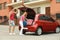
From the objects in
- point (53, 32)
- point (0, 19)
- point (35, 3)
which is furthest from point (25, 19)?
point (0, 19)

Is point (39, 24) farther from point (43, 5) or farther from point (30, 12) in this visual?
point (43, 5)

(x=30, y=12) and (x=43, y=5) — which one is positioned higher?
(x=43, y=5)

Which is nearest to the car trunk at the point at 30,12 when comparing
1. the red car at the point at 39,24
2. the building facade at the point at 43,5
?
the red car at the point at 39,24

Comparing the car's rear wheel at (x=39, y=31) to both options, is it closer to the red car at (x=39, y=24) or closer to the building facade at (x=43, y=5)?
the red car at (x=39, y=24)

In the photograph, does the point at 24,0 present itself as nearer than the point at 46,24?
No

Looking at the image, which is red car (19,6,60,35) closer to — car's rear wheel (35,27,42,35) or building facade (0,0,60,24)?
car's rear wheel (35,27,42,35)

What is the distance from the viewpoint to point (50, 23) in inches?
750

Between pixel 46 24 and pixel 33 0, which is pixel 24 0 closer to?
pixel 33 0

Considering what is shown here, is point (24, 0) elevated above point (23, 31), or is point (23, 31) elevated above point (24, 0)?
point (24, 0)

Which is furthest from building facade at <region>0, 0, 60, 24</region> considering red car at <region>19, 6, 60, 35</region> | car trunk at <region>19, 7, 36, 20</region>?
red car at <region>19, 6, 60, 35</region>

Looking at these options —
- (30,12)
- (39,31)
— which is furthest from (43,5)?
(39,31)

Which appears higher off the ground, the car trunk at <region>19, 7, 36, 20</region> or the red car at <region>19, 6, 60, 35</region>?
the car trunk at <region>19, 7, 36, 20</region>

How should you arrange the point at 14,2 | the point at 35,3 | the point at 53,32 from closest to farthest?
the point at 53,32 < the point at 35,3 < the point at 14,2

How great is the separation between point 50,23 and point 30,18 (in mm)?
1695
